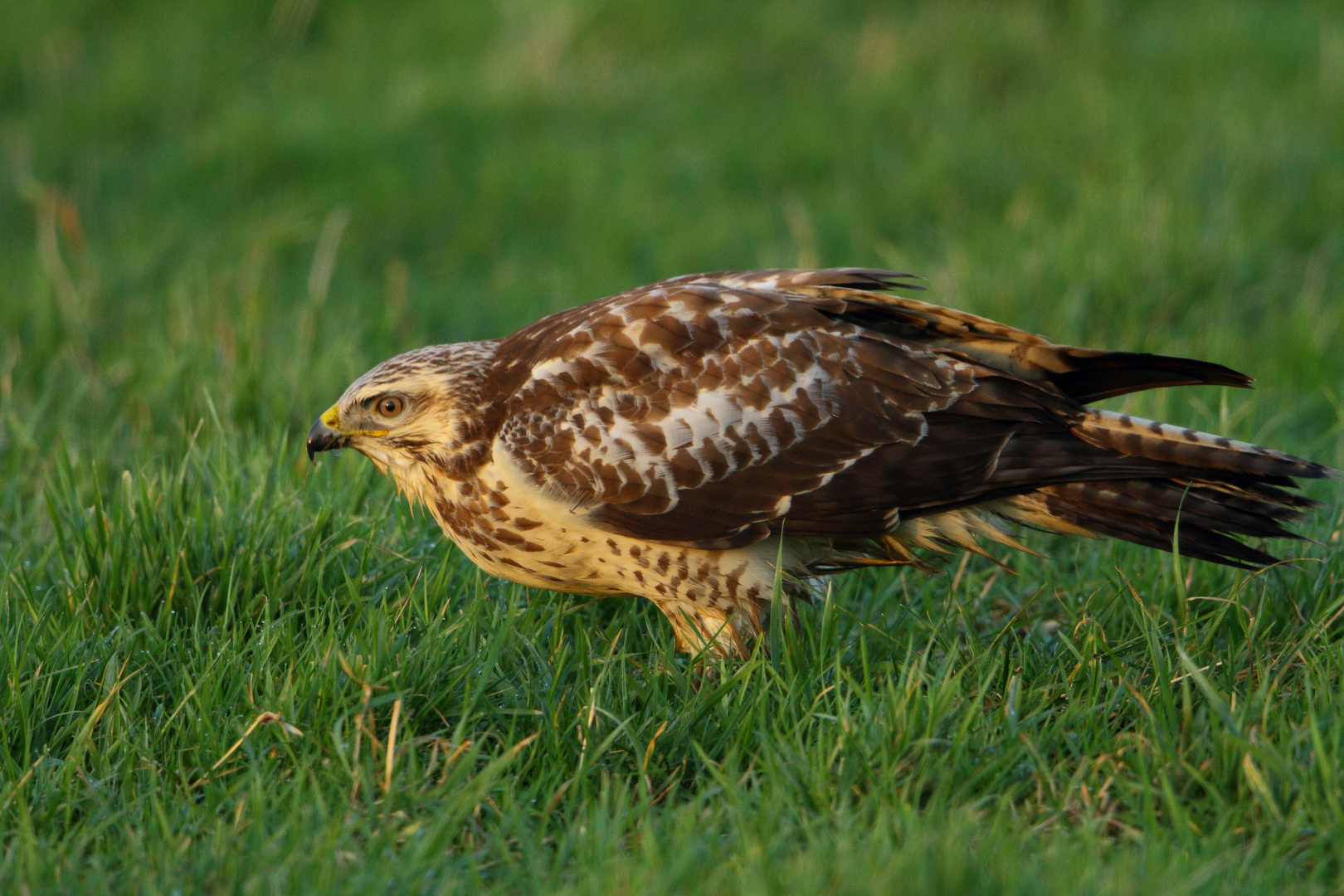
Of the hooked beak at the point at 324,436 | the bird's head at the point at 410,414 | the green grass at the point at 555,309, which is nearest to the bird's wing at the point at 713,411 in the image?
the bird's head at the point at 410,414

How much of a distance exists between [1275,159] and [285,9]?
7.26 m

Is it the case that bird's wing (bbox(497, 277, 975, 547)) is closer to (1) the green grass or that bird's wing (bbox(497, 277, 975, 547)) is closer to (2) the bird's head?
(2) the bird's head

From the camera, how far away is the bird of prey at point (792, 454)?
145 inches

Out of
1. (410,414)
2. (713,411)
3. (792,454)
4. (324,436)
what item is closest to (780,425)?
(792,454)

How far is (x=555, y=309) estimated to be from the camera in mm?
6945

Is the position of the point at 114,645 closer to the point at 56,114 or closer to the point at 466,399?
the point at 466,399

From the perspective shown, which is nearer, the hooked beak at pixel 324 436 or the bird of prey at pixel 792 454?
→ the bird of prey at pixel 792 454

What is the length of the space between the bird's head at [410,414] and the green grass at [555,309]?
24 cm

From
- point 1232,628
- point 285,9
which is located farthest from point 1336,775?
point 285,9

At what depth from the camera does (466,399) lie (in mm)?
3963

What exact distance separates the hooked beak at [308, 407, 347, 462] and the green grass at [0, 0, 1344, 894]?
0.60 ft

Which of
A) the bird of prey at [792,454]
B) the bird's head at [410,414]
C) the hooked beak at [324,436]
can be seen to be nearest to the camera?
the bird of prey at [792,454]

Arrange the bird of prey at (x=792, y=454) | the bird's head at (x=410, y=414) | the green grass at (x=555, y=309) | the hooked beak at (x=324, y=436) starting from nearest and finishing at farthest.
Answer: the green grass at (x=555, y=309)
the bird of prey at (x=792, y=454)
the bird's head at (x=410, y=414)
the hooked beak at (x=324, y=436)

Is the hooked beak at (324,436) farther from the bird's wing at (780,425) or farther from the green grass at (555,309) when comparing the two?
the bird's wing at (780,425)
